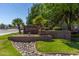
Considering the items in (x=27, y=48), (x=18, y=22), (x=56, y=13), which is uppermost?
(x=56, y=13)

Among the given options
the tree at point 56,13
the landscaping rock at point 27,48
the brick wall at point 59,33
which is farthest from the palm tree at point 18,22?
the brick wall at point 59,33

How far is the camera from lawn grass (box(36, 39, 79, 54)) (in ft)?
20.3

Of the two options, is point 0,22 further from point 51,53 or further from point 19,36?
point 51,53

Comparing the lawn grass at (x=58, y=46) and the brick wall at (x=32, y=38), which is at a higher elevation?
the brick wall at (x=32, y=38)

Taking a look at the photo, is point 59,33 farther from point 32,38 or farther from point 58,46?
point 32,38

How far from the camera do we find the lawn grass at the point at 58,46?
619 cm

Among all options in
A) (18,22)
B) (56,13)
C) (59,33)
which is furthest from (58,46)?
(18,22)

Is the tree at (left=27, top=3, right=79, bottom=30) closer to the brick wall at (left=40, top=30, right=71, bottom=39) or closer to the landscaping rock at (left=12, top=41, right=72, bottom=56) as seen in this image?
the brick wall at (left=40, top=30, right=71, bottom=39)

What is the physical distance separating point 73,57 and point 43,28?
69 cm

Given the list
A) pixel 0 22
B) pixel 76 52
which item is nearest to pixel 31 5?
pixel 0 22

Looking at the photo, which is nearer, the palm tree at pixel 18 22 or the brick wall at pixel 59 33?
the palm tree at pixel 18 22

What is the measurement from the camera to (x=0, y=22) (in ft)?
20.2

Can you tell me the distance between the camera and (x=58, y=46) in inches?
245

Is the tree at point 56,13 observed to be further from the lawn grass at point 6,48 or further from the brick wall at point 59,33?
the lawn grass at point 6,48
